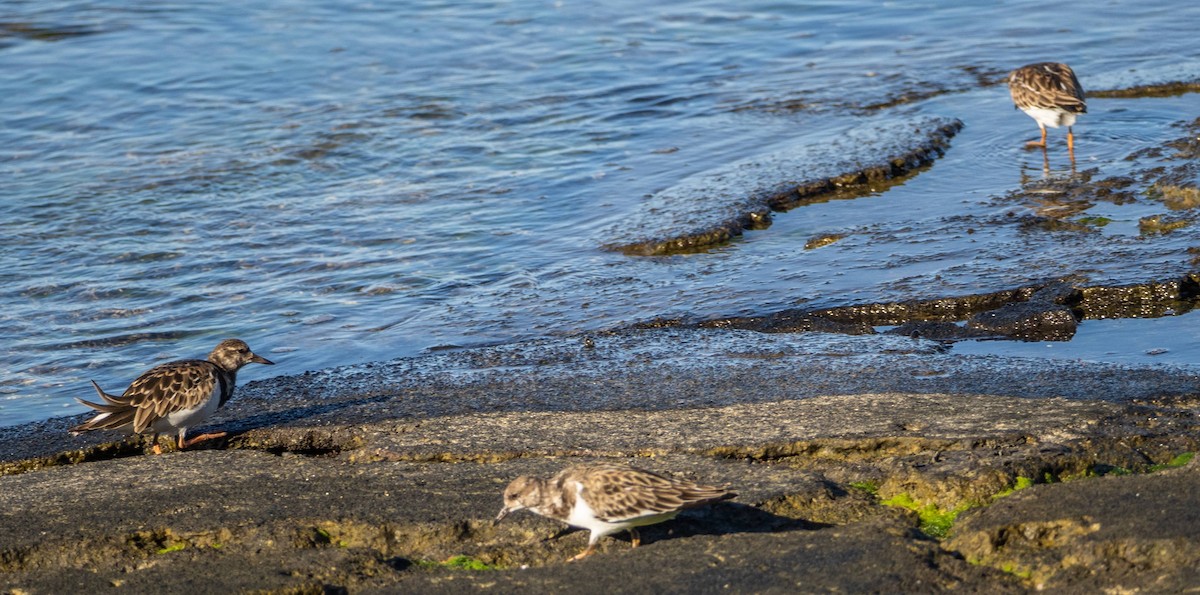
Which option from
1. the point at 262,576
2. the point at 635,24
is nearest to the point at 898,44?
the point at 635,24

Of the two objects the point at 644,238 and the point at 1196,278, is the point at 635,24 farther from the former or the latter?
the point at 1196,278

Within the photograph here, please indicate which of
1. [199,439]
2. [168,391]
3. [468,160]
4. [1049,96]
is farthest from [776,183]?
[168,391]

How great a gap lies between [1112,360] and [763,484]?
252 centimetres

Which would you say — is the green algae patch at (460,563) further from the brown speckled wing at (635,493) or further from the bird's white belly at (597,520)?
the brown speckled wing at (635,493)

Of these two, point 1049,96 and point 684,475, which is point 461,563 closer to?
point 684,475

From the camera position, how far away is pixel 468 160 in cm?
1273

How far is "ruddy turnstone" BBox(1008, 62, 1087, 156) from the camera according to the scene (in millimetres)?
10820

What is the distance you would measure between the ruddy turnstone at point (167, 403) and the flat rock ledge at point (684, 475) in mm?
132

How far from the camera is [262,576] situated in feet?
15.2

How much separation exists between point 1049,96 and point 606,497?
7603mm

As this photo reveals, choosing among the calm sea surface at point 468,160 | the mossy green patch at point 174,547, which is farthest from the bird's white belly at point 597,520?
the calm sea surface at point 468,160

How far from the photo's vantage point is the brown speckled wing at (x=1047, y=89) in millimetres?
10820

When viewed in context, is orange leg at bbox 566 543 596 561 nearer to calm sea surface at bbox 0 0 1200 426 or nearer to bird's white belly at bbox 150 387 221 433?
bird's white belly at bbox 150 387 221 433

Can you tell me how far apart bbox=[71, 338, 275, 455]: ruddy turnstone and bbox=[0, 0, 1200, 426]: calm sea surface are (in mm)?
1454
